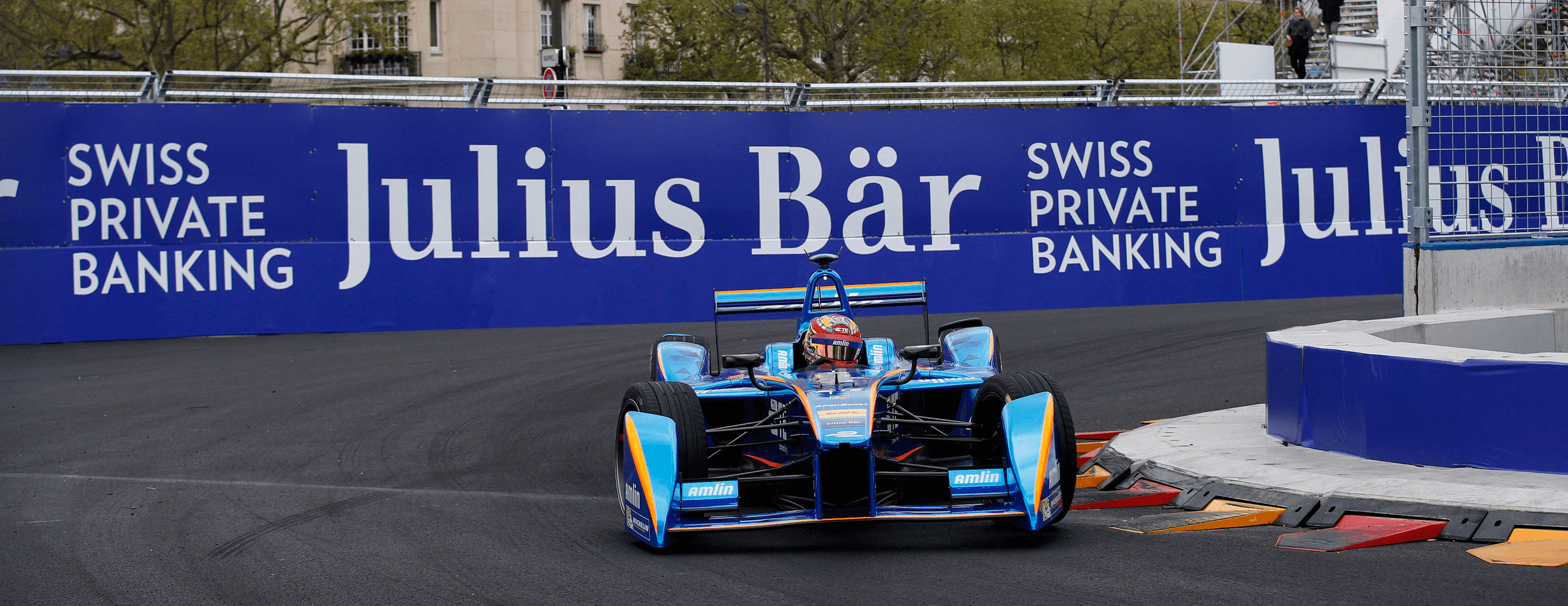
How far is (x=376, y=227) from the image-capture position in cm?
1534

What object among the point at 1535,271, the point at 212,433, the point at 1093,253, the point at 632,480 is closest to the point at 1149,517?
the point at 632,480

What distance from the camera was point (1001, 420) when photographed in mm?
6086

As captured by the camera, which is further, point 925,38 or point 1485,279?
point 925,38

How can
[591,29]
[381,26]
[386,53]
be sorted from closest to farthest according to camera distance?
1. [381,26]
2. [386,53]
3. [591,29]

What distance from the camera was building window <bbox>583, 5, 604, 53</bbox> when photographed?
181 ft

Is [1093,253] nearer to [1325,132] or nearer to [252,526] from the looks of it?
[1325,132]

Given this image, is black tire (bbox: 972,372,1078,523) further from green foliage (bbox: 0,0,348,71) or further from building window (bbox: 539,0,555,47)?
building window (bbox: 539,0,555,47)

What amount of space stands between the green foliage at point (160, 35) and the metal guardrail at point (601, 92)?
63.4ft

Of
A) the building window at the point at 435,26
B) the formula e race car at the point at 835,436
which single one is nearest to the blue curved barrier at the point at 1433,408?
the formula e race car at the point at 835,436

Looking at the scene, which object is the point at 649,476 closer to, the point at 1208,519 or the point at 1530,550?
the point at 1208,519

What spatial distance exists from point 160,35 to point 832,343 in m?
35.1

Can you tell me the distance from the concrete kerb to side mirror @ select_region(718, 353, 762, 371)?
6.54ft

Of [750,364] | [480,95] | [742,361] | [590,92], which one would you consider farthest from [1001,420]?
[590,92]

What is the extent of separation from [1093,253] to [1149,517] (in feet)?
35.4
